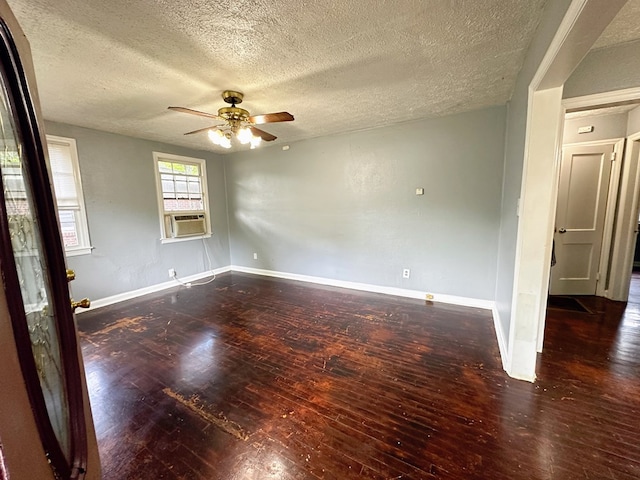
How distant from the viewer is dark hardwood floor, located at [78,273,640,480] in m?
1.36

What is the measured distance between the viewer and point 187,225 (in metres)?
4.46

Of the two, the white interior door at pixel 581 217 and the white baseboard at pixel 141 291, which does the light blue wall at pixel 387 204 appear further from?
the white interior door at pixel 581 217

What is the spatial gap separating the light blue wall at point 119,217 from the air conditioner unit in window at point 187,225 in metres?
0.22

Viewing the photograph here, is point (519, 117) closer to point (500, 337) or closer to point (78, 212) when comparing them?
point (500, 337)

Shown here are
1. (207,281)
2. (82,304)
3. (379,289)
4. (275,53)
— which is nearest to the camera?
(82,304)

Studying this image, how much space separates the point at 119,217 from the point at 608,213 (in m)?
6.51

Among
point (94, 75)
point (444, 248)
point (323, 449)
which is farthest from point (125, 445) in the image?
point (444, 248)

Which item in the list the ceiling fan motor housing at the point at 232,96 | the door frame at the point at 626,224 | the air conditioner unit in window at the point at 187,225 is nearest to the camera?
the ceiling fan motor housing at the point at 232,96

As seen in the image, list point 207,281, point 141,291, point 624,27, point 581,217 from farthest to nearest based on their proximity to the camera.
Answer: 1. point 207,281
2. point 141,291
3. point 581,217
4. point 624,27

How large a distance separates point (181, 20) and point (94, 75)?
45.5 inches

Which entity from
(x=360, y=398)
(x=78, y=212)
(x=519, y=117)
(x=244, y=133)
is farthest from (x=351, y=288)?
(x=78, y=212)

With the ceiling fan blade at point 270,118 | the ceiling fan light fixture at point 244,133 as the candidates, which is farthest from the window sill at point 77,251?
the ceiling fan blade at point 270,118

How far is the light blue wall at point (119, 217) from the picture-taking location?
11.1ft

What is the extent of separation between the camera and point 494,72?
2188mm
